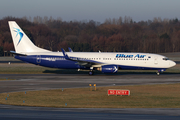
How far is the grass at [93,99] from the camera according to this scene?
20.4 metres

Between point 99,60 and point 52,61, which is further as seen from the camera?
point 52,61

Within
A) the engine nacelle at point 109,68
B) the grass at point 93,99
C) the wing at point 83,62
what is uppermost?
the wing at point 83,62

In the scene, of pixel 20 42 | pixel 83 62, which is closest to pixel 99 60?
pixel 83 62

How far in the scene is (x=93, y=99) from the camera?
910 inches

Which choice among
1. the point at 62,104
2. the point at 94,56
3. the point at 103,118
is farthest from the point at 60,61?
the point at 103,118

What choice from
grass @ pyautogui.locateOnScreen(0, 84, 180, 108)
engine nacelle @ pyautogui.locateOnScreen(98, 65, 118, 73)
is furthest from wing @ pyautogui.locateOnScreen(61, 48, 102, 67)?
grass @ pyautogui.locateOnScreen(0, 84, 180, 108)

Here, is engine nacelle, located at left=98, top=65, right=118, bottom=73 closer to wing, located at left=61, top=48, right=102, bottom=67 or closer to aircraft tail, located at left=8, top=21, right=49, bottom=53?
wing, located at left=61, top=48, right=102, bottom=67

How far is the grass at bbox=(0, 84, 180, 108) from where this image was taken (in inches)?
805

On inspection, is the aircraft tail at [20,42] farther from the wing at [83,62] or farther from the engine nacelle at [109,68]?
the engine nacelle at [109,68]

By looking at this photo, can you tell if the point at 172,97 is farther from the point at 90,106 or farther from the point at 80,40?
the point at 80,40

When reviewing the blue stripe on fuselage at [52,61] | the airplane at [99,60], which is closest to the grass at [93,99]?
the airplane at [99,60]

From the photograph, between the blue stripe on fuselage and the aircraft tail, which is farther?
the aircraft tail

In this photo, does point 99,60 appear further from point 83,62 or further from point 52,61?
point 52,61

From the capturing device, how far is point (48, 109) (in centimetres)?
1848
